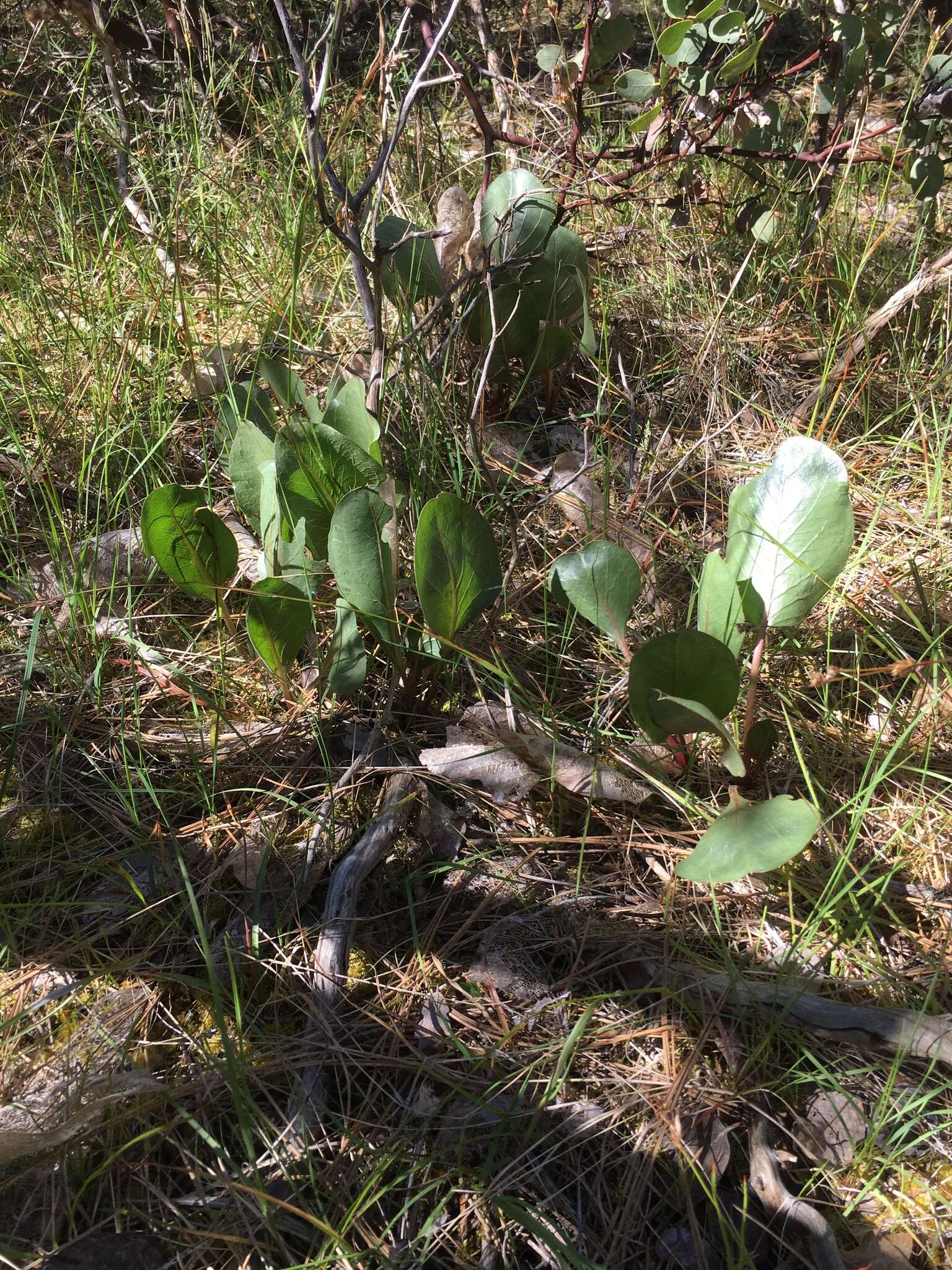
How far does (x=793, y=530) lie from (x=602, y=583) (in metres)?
0.26

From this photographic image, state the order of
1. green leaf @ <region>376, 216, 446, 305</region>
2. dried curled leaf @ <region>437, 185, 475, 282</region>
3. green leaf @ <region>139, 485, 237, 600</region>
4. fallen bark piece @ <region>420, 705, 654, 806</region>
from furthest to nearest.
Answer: dried curled leaf @ <region>437, 185, 475, 282</region> < green leaf @ <region>376, 216, 446, 305</region> < green leaf @ <region>139, 485, 237, 600</region> < fallen bark piece @ <region>420, 705, 654, 806</region>

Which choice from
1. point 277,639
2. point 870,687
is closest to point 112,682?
point 277,639

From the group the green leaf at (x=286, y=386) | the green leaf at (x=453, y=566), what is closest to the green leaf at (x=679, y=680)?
the green leaf at (x=453, y=566)

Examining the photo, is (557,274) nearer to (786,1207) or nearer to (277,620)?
(277,620)

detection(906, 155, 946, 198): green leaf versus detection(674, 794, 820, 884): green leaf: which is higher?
detection(906, 155, 946, 198): green leaf

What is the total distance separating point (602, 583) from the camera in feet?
4.09

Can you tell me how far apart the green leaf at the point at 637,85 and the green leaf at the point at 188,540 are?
1.17 meters

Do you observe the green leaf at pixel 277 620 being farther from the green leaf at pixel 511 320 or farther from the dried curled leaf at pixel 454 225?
the dried curled leaf at pixel 454 225

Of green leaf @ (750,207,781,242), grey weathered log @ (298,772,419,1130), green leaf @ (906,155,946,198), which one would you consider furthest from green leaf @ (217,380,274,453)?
green leaf @ (906,155,946,198)

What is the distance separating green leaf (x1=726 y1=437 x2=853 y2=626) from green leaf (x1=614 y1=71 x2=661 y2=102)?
94 centimetres

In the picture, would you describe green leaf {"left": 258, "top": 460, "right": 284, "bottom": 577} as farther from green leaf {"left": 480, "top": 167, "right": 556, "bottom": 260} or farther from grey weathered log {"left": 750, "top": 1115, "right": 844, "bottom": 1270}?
grey weathered log {"left": 750, "top": 1115, "right": 844, "bottom": 1270}

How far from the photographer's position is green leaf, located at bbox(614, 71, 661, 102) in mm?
1719

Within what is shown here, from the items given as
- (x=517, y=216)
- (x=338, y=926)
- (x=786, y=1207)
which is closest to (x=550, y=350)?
(x=517, y=216)

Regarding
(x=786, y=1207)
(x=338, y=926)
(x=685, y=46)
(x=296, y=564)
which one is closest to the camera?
(x=786, y=1207)
